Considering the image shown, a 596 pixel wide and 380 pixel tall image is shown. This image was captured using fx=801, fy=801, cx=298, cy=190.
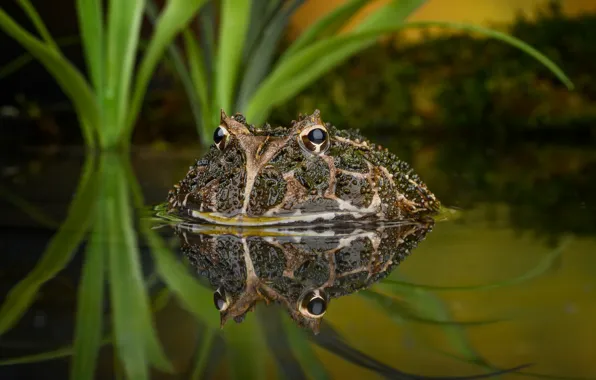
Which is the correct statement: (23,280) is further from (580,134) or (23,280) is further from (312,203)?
(580,134)

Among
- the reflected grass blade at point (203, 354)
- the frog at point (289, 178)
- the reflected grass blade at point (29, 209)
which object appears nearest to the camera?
the reflected grass blade at point (203, 354)

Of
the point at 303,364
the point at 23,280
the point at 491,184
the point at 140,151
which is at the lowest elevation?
the point at 303,364

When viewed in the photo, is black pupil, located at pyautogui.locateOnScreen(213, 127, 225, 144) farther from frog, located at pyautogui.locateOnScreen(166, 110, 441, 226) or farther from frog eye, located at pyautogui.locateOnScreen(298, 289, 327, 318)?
frog eye, located at pyautogui.locateOnScreen(298, 289, 327, 318)

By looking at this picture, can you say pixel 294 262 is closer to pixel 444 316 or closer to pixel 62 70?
pixel 444 316

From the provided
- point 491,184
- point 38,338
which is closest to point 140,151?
point 491,184

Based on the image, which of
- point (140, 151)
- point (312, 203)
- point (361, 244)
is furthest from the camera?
point (140, 151)

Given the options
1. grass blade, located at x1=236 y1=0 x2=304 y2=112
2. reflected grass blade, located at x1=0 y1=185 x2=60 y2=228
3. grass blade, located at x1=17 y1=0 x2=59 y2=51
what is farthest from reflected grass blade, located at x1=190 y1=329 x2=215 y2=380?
grass blade, located at x1=236 y1=0 x2=304 y2=112

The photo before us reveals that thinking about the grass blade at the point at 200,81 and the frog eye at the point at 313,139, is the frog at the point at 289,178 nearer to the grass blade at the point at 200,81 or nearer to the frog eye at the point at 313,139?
the frog eye at the point at 313,139

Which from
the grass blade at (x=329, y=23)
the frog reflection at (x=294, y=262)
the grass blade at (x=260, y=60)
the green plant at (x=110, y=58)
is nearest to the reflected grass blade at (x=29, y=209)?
the frog reflection at (x=294, y=262)
